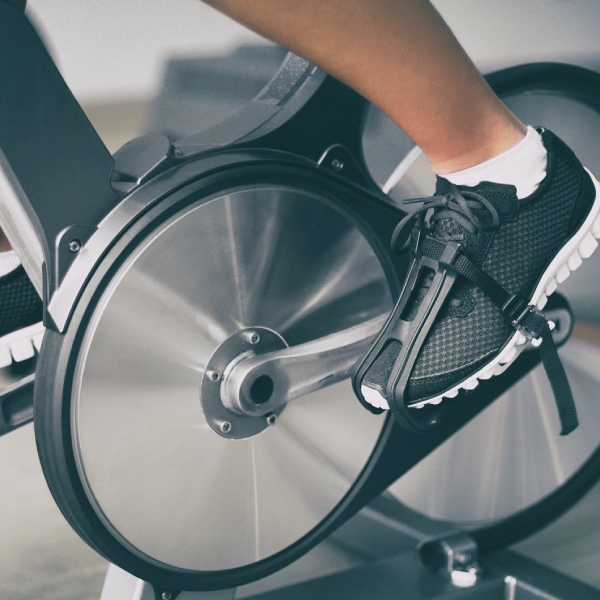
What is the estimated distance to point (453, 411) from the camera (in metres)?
1.06

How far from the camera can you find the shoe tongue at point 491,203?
80 centimetres

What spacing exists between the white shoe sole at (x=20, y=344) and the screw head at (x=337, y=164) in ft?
1.20

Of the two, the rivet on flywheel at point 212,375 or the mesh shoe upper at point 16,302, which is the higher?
the mesh shoe upper at point 16,302

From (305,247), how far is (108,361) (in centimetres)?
25

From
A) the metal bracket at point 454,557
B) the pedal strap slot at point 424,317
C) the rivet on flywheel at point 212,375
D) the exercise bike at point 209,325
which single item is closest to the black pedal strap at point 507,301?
the pedal strap slot at point 424,317

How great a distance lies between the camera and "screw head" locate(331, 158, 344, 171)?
92cm

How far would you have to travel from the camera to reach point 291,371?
2.86 feet

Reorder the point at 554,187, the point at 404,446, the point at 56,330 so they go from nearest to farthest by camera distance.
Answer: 1. the point at 56,330
2. the point at 554,187
3. the point at 404,446

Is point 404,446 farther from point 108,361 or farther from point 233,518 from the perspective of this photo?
point 108,361

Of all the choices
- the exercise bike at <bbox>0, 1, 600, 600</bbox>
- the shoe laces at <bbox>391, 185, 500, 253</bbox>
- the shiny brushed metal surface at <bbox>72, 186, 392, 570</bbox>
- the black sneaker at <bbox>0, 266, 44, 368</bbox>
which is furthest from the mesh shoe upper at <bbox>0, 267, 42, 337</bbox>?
the shoe laces at <bbox>391, 185, 500, 253</bbox>

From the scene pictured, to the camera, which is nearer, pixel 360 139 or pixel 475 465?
pixel 360 139

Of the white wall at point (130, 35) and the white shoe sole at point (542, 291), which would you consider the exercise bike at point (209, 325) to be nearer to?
the white shoe sole at point (542, 291)

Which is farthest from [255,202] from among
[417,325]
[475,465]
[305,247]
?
[475,465]

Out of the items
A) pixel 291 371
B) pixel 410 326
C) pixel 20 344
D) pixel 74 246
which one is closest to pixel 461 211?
pixel 410 326
